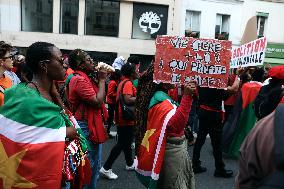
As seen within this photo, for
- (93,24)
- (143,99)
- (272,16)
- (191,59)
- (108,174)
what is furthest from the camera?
(272,16)

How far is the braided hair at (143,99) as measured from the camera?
309cm

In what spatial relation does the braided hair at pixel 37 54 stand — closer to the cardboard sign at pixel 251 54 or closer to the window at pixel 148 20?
the cardboard sign at pixel 251 54

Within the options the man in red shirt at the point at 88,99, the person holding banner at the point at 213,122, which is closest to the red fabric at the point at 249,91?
the person holding banner at the point at 213,122

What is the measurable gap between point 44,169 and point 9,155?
232 mm

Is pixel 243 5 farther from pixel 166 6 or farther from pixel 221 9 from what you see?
pixel 166 6

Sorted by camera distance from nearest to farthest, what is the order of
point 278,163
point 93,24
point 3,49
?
point 278,163
point 3,49
point 93,24

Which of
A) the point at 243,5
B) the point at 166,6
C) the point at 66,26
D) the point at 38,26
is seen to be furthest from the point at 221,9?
the point at 38,26

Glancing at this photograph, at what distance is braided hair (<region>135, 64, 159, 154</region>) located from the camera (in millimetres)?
3092

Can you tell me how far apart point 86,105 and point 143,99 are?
0.74 m

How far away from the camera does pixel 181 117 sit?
8.97 feet

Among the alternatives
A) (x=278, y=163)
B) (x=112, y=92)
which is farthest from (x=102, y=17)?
(x=278, y=163)

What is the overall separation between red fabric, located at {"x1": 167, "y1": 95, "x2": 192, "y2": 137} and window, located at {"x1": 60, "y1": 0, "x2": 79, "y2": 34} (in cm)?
1584

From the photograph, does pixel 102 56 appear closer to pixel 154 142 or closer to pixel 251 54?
pixel 251 54

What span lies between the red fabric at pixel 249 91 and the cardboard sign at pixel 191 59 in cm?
318
